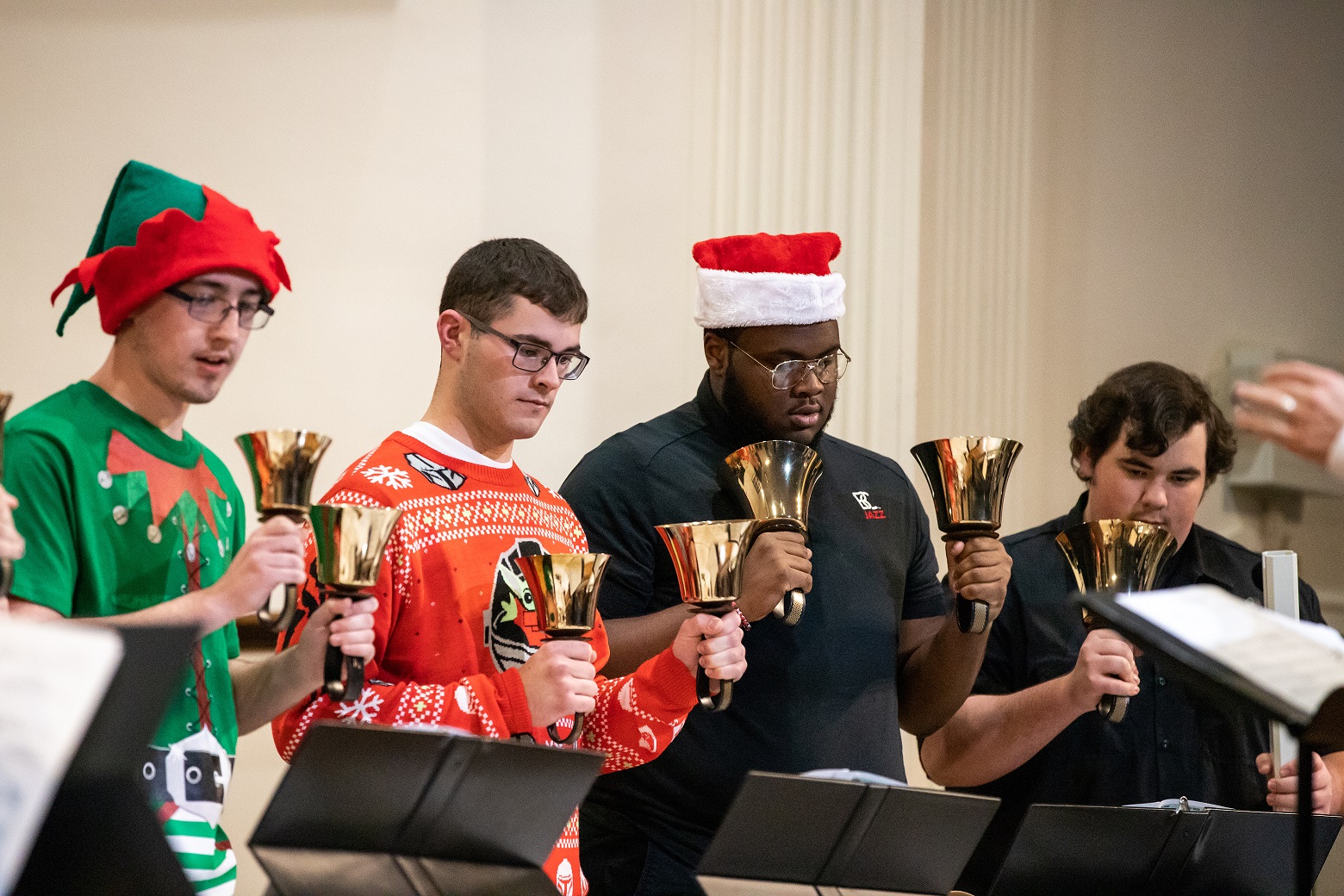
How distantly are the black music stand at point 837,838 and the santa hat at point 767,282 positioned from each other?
1.11m

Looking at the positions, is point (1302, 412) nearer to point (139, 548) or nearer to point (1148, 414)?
point (1148, 414)

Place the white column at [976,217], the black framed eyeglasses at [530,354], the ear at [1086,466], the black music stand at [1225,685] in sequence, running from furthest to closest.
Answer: the white column at [976,217] < the ear at [1086,466] < the black framed eyeglasses at [530,354] < the black music stand at [1225,685]

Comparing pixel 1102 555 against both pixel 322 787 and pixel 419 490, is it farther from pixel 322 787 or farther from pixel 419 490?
pixel 322 787

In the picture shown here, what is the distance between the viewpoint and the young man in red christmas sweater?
2.18 meters

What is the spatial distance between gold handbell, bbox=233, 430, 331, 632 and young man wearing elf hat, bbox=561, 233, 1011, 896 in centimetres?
80

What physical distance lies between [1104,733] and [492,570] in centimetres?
138

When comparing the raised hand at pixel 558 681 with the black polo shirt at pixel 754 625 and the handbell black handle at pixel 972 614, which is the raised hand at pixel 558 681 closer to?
the black polo shirt at pixel 754 625

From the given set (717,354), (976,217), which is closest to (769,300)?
(717,354)

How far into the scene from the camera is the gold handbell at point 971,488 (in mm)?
2711

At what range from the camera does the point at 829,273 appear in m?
3.06

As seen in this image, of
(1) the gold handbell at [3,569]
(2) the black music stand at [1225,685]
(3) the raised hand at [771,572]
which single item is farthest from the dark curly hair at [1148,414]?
(1) the gold handbell at [3,569]

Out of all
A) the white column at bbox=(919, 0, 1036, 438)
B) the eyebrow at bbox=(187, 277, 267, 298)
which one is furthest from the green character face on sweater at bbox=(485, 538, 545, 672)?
the white column at bbox=(919, 0, 1036, 438)

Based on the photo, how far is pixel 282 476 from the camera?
201 cm

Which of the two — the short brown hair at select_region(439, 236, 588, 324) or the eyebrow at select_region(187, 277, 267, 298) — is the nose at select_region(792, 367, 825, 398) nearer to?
the short brown hair at select_region(439, 236, 588, 324)
